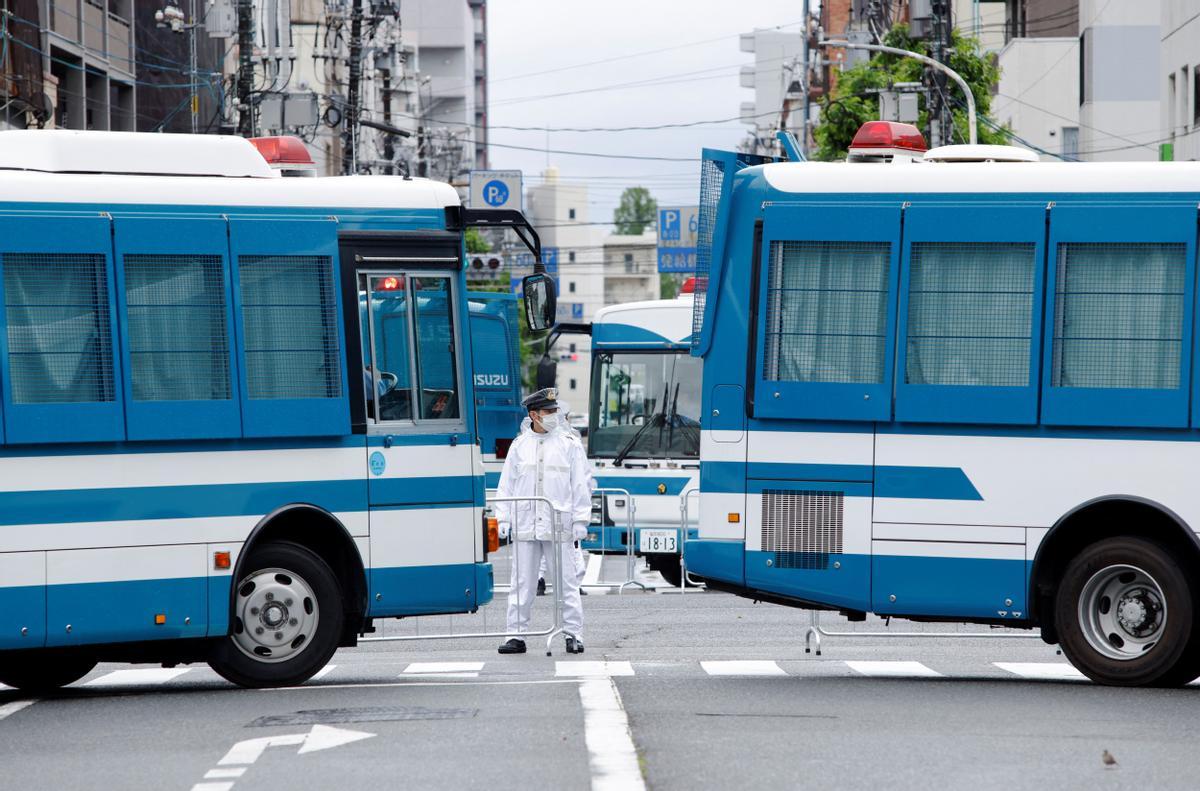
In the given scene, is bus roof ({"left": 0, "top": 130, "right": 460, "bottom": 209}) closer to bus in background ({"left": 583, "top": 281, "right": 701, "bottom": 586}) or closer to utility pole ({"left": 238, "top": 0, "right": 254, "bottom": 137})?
bus in background ({"left": 583, "top": 281, "right": 701, "bottom": 586})

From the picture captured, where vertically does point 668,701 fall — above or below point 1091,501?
below

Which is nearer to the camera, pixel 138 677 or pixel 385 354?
pixel 385 354

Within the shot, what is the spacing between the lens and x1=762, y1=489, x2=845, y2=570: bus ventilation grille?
13.0 m

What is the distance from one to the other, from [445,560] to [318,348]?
5.25 feet

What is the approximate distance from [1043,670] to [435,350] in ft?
15.7

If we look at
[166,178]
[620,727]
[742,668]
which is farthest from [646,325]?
[620,727]

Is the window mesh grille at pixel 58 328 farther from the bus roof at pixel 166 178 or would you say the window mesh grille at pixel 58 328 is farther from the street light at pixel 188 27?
the street light at pixel 188 27

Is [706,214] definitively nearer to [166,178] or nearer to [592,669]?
[592,669]

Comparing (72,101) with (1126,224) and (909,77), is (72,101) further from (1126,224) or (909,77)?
(1126,224)

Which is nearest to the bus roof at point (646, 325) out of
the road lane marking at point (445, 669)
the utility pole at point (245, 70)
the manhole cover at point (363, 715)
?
the road lane marking at point (445, 669)

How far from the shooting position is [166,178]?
12484 millimetres

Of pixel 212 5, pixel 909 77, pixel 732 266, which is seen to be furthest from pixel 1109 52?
pixel 732 266

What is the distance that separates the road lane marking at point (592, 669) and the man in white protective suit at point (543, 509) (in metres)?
0.82

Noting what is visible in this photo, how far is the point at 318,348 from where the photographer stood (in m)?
12.7
